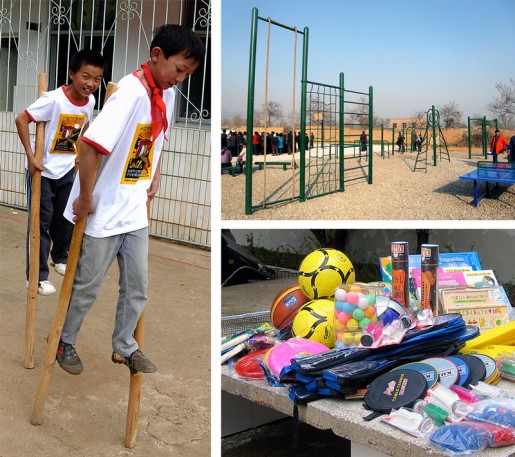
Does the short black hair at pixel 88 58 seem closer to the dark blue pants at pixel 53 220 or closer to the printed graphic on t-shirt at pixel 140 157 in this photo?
the dark blue pants at pixel 53 220

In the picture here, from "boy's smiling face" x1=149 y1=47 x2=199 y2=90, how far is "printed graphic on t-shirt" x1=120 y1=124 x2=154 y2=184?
212 millimetres

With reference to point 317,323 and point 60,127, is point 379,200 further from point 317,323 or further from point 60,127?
point 317,323

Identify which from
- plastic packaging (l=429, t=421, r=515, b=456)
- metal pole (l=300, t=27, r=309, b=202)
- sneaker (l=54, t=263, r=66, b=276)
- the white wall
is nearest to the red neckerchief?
plastic packaging (l=429, t=421, r=515, b=456)

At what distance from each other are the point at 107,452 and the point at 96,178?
1176mm

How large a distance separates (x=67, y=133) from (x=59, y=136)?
0.05 metres

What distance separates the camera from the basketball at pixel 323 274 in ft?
12.0

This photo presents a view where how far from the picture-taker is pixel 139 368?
310 centimetres

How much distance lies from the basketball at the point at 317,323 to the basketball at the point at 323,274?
5.0 inches

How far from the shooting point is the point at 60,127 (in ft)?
13.9

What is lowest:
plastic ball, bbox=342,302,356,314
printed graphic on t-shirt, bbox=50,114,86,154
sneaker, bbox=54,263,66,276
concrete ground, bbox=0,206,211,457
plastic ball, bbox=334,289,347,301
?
concrete ground, bbox=0,206,211,457

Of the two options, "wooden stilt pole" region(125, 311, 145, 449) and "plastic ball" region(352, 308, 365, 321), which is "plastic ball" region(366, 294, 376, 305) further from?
"wooden stilt pole" region(125, 311, 145, 449)

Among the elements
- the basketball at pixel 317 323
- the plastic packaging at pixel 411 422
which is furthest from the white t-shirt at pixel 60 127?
the plastic packaging at pixel 411 422

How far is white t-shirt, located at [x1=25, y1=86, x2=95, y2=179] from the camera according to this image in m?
4.08

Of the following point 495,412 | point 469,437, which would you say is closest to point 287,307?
point 495,412
